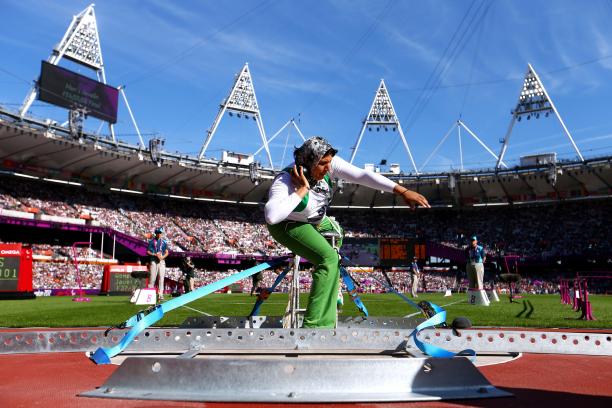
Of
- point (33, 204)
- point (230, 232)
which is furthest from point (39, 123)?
point (230, 232)

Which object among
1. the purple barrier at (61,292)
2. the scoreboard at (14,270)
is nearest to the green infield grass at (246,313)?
the scoreboard at (14,270)

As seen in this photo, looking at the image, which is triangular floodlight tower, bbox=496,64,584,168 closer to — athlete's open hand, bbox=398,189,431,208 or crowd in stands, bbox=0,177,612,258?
crowd in stands, bbox=0,177,612,258

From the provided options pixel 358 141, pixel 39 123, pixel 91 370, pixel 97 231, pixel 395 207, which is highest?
pixel 358 141

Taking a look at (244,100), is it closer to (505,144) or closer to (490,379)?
(505,144)

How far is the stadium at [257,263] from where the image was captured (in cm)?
238

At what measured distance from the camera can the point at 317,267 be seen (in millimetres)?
3754

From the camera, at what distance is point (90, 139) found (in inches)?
1497

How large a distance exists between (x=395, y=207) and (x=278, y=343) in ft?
171

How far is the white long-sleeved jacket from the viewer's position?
3.23 m

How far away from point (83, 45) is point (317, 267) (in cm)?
4376

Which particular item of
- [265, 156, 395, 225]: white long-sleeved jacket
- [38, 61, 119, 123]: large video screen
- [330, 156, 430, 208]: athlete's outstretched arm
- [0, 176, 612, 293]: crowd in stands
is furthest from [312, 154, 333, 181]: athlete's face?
[38, 61, 119, 123]: large video screen

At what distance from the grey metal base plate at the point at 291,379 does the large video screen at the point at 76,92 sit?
39258 mm

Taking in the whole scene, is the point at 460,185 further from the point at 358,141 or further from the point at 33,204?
the point at 33,204

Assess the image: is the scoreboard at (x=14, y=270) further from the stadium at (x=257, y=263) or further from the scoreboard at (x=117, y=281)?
the scoreboard at (x=117, y=281)
